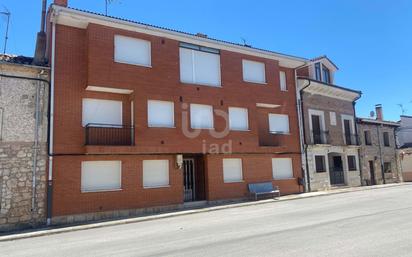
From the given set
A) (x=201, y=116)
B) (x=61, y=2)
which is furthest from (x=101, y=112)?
(x=61, y=2)

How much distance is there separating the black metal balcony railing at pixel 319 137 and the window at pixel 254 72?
19.5 feet

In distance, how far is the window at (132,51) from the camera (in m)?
16.2

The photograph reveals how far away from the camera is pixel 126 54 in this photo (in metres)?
16.5

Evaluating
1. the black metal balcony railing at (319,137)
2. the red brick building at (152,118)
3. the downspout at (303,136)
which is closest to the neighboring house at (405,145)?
the black metal balcony railing at (319,137)

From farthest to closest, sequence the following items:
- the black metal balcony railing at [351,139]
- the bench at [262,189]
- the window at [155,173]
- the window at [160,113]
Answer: the black metal balcony railing at [351,139]
the bench at [262,189]
the window at [160,113]
the window at [155,173]

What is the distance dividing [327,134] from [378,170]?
826cm

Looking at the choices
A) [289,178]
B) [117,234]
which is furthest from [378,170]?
[117,234]

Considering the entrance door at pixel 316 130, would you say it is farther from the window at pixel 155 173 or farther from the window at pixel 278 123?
the window at pixel 155 173

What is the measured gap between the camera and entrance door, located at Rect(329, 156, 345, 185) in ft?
84.6

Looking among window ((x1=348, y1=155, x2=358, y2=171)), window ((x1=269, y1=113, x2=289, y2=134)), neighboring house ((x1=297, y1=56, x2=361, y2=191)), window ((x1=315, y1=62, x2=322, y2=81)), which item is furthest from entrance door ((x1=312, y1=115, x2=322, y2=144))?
window ((x1=348, y1=155, x2=358, y2=171))

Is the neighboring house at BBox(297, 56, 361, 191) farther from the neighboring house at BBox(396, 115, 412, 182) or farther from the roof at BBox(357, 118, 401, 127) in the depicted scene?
the neighboring house at BBox(396, 115, 412, 182)

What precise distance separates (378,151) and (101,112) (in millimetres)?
25005

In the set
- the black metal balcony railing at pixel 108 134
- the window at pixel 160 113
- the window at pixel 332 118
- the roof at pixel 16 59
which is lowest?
the black metal balcony railing at pixel 108 134

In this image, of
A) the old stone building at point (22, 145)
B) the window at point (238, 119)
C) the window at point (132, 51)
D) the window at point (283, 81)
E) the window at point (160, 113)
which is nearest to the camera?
the old stone building at point (22, 145)
